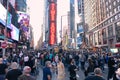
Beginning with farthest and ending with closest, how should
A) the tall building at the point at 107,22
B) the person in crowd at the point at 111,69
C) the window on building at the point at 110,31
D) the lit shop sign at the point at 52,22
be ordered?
the lit shop sign at the point at 52,22, the window on building at the point at 110,31, the tall building at the point at 107,22, the person in crowd at the point at 111,69

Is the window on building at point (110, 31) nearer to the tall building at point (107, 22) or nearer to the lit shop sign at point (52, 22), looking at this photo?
the tall building at point (107, 22)

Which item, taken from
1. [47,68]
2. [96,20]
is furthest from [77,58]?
[96,20]

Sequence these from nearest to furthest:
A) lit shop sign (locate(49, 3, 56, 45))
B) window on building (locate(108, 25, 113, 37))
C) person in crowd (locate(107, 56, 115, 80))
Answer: person in crowd (locate(107, 56, 115, 80)) → window on building (locate(108, 25, 113, 37)) → lit shop sign (locate(49, 3, 56, 45))

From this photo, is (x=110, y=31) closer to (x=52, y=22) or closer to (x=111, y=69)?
(x=52, y=22)

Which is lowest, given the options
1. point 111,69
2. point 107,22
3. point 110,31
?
point 111,69

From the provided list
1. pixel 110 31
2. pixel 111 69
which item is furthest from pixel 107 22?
pixel 111 69

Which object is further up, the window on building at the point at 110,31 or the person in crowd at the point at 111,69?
the window on building at the point at 110,31

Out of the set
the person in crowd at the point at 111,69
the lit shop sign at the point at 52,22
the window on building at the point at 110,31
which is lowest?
the person in crowd at the point at 111,69

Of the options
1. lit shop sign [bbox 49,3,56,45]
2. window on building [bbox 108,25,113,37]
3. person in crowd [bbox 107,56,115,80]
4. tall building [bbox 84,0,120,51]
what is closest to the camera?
person in crowd [bbox 107,56,115,80]

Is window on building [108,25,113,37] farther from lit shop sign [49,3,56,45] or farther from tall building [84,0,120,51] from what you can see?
lit shop sign [49,3,56,45]

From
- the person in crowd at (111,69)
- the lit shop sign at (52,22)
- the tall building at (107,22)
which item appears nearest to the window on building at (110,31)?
the tall building at (107,22)

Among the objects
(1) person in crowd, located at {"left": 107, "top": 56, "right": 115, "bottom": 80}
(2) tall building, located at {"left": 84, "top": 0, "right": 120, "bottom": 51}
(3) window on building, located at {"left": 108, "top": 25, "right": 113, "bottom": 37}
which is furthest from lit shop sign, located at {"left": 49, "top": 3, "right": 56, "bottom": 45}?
(1) person in crowd, located at {"left": 107, "top": 56, "right": 115, "bottom": 80}

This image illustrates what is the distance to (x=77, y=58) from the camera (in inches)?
1030

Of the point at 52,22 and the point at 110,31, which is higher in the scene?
the point at 52,22
